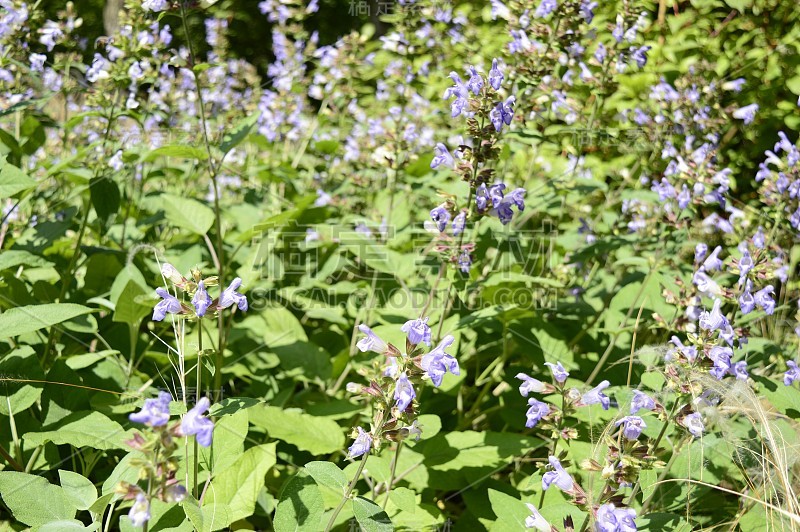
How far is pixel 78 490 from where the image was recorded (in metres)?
1.91

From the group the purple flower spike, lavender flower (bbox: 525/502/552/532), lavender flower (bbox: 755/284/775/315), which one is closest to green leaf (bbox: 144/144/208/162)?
the purple flower spike

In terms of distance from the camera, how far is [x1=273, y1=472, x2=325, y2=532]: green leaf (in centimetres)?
183

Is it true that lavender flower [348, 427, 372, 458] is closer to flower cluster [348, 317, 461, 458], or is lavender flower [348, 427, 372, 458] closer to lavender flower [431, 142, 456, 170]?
flower cluster [348, 317, 461, 458]

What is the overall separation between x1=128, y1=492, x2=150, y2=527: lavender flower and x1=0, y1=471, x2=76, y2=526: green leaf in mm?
644

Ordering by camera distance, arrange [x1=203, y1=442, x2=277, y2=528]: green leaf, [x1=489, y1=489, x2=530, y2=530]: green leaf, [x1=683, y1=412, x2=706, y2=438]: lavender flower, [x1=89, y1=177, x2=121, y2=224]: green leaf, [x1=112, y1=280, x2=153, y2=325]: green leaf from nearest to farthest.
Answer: [x1=683, y1=412, x2=706, y2=438]: lavender flower
[x1=489, y1=489, x2=530, y2=530]: green leaf
[x1=203, y1=442, x2=277, y2=528]: green leaf
[x1=112, y1=280, x2=153, y2=325]: green leaf
[x1=89, y1=177, x2=121, y2=224]: green leaf

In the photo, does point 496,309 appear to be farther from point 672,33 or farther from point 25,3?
point 672,33

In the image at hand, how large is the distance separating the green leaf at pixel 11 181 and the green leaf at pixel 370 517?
1.82 m

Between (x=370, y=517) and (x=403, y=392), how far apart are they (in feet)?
1.14

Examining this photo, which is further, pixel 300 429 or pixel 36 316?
pixel 300 429

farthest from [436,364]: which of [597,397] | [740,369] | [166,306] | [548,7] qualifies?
[548,7]

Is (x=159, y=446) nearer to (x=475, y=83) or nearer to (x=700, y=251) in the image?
(x=475, y=83)

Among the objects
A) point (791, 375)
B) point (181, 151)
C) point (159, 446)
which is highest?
point (181, 151)

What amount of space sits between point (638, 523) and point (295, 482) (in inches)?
40.3

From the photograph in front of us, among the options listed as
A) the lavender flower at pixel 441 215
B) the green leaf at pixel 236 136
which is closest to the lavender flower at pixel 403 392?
the lavender flower at pixel 441 215
